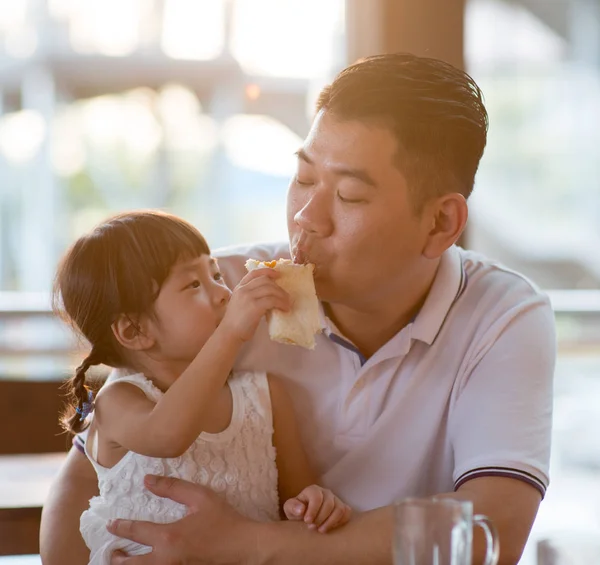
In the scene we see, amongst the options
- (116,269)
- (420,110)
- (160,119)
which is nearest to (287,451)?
(116,269)

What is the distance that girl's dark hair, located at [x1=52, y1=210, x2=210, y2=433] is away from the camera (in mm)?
1596

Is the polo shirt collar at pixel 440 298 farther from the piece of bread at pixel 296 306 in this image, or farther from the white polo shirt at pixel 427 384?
the piece of bread at pixel 296 306

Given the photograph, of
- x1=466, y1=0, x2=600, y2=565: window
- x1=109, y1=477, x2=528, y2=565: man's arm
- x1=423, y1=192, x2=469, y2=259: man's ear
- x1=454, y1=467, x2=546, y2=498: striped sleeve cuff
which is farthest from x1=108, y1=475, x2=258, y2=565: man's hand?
x1=466, y1=0, x2=600, y2=565: window

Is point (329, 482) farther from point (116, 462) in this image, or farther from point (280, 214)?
point (280, 214)

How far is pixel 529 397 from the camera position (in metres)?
1.60

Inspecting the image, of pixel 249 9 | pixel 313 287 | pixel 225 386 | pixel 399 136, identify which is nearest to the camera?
pixel 313 287

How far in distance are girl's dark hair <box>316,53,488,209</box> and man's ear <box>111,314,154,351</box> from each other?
0.53m

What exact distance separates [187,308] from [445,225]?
509 mm

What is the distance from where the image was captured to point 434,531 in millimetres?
979

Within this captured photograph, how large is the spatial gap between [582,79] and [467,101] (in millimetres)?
6264

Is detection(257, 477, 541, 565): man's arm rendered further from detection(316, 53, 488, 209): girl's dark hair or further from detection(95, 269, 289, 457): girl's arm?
detection(316, 53, 488, 209): girl's dark hair

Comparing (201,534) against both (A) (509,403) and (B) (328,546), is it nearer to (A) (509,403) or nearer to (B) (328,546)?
(B) (328,546)

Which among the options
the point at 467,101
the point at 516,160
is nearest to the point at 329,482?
the point at 467,101

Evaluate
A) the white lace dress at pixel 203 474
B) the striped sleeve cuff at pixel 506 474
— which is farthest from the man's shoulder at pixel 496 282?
the white lace dress at pixel 203 474
